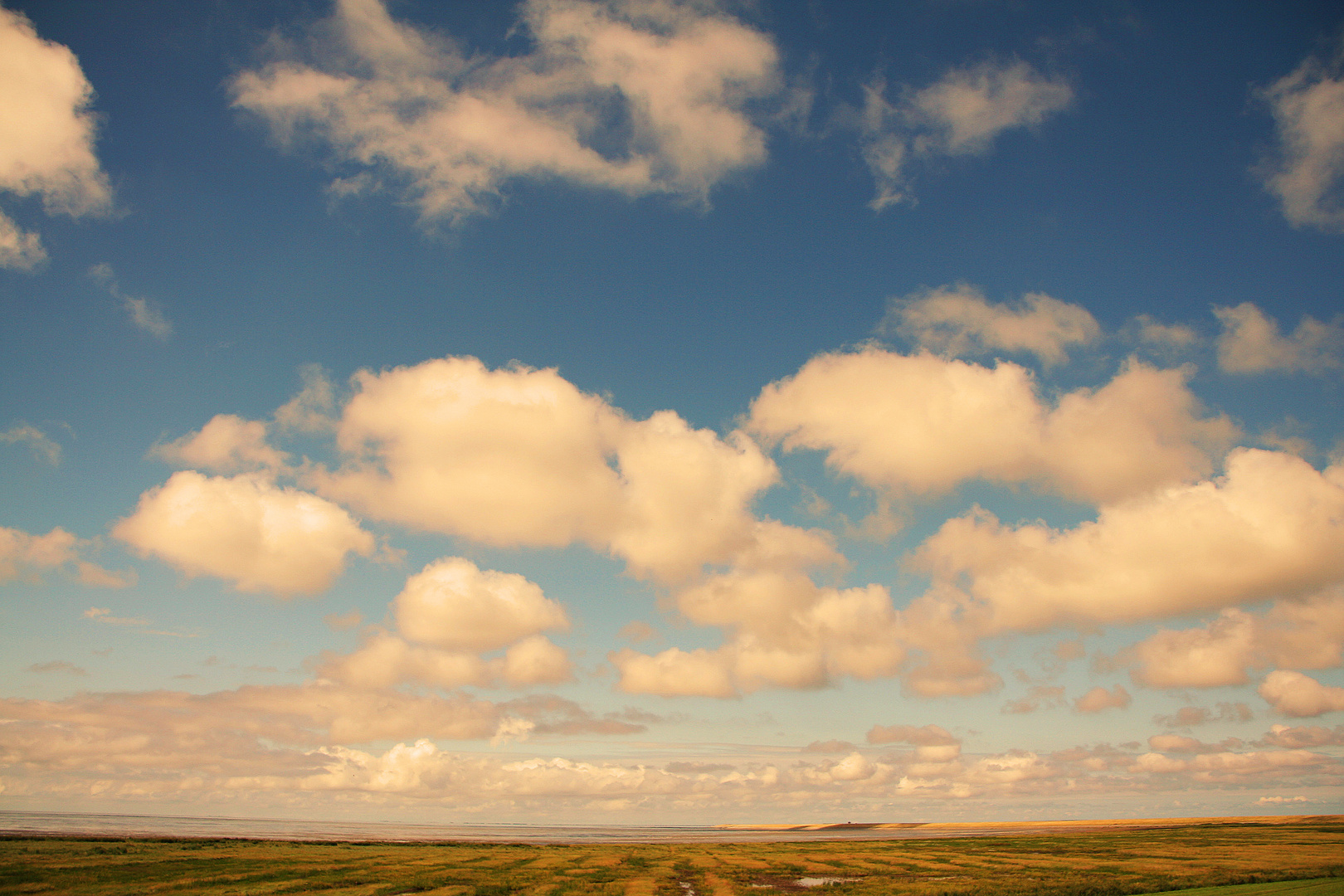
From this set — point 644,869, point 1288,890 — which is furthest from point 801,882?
point 1288,890

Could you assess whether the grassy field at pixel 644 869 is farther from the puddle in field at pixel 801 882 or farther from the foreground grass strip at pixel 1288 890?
the puddle in field at pixel 801 882

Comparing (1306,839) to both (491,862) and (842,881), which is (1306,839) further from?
(491,862)

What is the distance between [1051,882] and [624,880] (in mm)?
54016

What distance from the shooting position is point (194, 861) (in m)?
106

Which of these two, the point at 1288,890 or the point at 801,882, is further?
the point at 801,882

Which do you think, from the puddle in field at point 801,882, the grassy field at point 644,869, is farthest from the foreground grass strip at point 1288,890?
Result: the puddle in field at point 801,882

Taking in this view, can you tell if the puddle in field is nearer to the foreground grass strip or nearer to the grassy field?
the grassy field

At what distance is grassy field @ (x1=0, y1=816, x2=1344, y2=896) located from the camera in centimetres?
7931

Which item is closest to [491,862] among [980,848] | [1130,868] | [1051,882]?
[1051,882]

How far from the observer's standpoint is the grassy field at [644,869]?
79.3 meters

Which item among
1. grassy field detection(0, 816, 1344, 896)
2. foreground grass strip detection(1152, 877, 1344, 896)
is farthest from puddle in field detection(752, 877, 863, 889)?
foreground grass strip detection(1152, 877, 1344, 896)

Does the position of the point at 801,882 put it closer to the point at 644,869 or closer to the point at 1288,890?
the point at 644,869

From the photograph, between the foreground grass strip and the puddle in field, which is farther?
the puddle in field

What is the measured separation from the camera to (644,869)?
10769 cm
